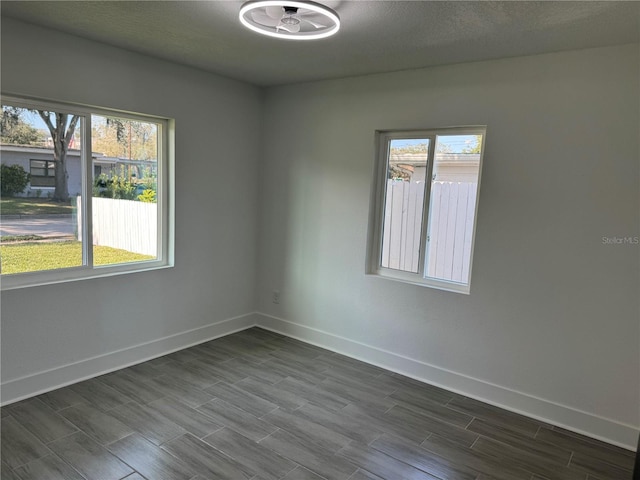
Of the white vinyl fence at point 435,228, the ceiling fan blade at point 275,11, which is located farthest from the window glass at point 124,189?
the white vinyl fence at point 435,228

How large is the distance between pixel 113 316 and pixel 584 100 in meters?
3.74

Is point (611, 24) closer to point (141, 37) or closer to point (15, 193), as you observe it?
point (141, 37)

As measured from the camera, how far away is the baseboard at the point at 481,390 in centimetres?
275

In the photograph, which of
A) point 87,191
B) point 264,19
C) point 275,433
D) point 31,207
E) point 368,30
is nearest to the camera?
point 264,19

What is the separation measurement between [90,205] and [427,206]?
104 inches

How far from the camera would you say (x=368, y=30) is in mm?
2564

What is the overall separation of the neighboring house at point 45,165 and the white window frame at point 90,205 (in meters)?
0.05

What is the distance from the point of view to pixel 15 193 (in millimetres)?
2830

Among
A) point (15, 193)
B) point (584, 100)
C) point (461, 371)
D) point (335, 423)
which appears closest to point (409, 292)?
point (461, 371)

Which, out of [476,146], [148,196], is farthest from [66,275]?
[476,146]

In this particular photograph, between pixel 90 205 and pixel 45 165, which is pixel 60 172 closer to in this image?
pixel 45 165

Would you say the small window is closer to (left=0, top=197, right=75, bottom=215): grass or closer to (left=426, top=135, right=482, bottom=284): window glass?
(left=0, top=197, right=75, bottom=215): grass

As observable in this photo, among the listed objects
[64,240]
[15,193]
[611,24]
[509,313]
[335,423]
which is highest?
[611,24]

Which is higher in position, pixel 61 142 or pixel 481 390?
pixel 61 142
